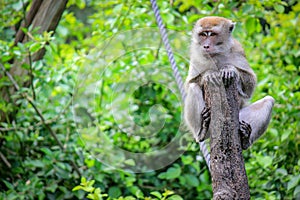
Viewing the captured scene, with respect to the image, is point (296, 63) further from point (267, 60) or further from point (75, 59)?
point (75, 59)

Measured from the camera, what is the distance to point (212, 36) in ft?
14.3

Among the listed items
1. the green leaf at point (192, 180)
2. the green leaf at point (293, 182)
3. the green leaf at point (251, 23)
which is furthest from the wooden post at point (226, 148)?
the green leaf at point (192, 180)

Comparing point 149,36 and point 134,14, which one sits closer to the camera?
point 149,36

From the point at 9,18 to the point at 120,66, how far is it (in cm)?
188

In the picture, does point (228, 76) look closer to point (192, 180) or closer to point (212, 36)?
point (212, 36)

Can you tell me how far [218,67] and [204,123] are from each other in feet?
1.84

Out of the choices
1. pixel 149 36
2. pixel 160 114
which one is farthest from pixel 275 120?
pixel 149 36

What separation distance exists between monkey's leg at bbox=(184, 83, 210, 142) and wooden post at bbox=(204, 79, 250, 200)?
918mm

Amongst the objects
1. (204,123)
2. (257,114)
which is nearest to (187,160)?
(257,114)

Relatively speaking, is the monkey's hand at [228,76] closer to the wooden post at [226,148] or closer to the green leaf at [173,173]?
the wooden post at [226,148]

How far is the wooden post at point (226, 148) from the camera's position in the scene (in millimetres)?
3002

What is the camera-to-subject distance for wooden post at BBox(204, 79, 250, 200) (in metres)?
3.00

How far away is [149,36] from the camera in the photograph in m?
5.11

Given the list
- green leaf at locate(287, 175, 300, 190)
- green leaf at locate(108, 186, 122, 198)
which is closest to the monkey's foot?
green leaf at locate(287, 175, 300, 190)
